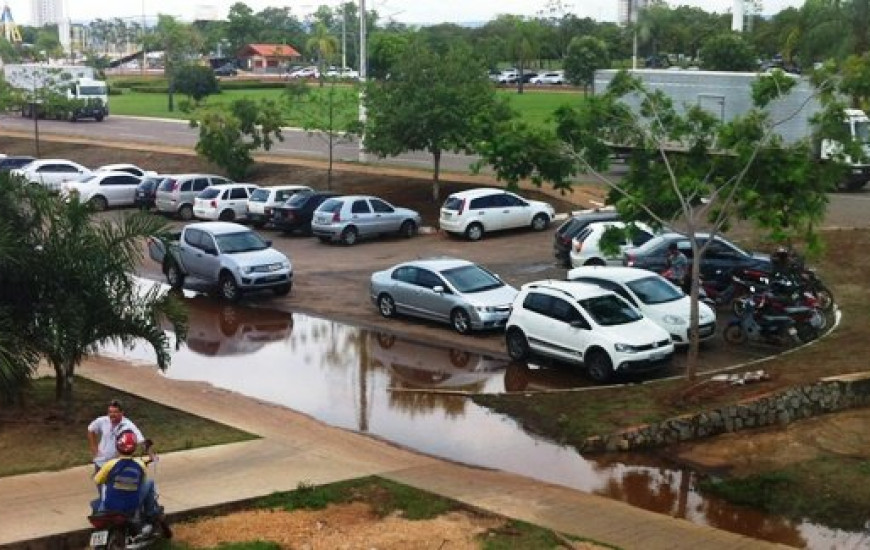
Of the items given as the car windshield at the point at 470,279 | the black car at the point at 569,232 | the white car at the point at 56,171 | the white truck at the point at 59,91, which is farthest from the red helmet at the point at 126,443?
the white truck at the point at 59,91

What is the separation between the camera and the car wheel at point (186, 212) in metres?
42.1

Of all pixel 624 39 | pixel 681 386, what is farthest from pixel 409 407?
pixel 624 39

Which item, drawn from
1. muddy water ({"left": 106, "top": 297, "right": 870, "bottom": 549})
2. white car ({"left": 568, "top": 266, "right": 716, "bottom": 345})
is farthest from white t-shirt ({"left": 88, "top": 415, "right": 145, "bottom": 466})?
white car ({"left": 568, "top": 266, "right": 716, "bottom": 345})

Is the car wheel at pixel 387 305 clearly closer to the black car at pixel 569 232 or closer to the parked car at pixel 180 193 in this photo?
the black car at pixel 569 232

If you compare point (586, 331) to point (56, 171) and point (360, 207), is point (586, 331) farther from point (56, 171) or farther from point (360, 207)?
point (56, 171)

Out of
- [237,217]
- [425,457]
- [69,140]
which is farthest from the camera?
[69,140]

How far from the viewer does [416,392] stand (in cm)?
2016

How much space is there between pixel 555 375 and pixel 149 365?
7642 mm

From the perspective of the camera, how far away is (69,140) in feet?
206

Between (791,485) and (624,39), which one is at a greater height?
(624,39)

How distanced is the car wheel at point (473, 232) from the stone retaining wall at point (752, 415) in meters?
18.5

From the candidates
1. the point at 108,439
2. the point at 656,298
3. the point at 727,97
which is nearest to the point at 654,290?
the point at 656,298

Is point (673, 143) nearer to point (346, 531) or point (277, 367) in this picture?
point (277, 367)

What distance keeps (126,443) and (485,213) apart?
982 inches
